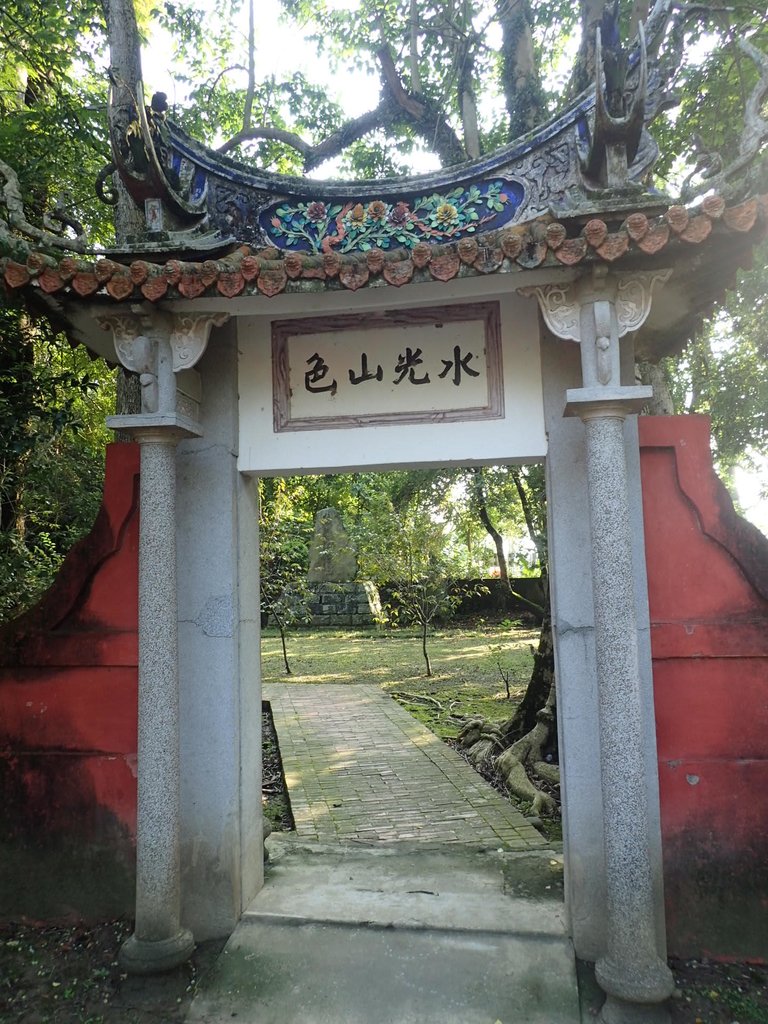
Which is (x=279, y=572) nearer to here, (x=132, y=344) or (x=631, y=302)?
(x=132, y=344)

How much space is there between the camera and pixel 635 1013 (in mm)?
3262

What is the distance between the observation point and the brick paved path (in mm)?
5910

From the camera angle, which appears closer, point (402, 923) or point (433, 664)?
point (402, 923)

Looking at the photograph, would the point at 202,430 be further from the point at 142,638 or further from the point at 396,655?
the point at 396,655

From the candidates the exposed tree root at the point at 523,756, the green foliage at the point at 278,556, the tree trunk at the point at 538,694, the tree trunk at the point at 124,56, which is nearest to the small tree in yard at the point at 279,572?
the green foliage at the point at 278,556

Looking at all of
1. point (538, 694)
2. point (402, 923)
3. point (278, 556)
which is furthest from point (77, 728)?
point (278, 556)

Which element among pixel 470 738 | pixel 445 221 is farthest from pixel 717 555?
pixel 470 738

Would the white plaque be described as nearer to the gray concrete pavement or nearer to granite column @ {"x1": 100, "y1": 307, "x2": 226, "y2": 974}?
granite column @ {"x1": 100, "y1": 307, "x2": 226, "y2": 974}

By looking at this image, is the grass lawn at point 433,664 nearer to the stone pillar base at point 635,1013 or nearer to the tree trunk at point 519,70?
the stone pillar base at point 635,1013

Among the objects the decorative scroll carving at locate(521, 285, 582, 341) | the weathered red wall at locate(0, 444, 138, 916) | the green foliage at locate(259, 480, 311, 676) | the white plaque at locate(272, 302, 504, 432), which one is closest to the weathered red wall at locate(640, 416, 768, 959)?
the decorative scroll carving at locate(521, 285, 582, 341)

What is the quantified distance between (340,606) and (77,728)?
58.4 feet

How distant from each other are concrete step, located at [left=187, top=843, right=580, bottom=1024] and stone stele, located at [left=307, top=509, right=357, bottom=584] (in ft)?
58.8

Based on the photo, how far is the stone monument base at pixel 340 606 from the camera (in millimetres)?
21922

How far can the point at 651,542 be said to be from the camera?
159 inches
